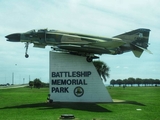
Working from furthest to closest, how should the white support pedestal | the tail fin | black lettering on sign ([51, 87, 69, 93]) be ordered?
1. the tail fin
2. black lettering on sign ([51, 87, 69, 93])
3. the white support pedestal

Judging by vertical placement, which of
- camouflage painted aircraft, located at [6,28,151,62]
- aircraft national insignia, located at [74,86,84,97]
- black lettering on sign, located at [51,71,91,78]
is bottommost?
aircraft national insignia, located at [74,86,84,97]

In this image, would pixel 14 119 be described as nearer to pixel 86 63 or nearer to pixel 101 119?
pixel 101 119

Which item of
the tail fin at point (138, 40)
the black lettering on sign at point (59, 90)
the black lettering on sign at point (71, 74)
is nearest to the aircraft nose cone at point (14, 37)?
the black lettering on sign at point (71, 74)

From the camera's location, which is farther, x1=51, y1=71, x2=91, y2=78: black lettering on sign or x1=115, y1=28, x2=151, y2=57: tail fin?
x1=115, y1=28, x2=151, y2=57: tail fin

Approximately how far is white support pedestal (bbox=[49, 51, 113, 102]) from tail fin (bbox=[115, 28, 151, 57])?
5.87m

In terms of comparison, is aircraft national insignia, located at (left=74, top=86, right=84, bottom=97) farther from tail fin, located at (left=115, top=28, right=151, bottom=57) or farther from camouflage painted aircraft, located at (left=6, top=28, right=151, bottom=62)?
tail fin, located at (left=115, top=28, right=151, bottom=57)

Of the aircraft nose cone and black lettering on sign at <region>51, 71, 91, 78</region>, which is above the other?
the aircraft nose cone

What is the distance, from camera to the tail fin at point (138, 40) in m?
32.6

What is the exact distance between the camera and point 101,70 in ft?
214

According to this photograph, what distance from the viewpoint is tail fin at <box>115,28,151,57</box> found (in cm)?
3256

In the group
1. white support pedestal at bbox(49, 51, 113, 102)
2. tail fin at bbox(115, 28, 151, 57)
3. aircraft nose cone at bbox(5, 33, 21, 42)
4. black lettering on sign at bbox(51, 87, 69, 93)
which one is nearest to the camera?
white support pedestal at bbox(49, 51, 113, 102)

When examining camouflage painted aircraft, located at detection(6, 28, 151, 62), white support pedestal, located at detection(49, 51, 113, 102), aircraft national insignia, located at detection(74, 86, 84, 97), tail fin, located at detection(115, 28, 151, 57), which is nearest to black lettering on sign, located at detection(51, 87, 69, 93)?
white support pedestal, located at detection(49, 51, 113, 102)

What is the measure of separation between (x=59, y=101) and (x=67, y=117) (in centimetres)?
1218

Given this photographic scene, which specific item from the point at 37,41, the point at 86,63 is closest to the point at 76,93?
the point at 86,63
